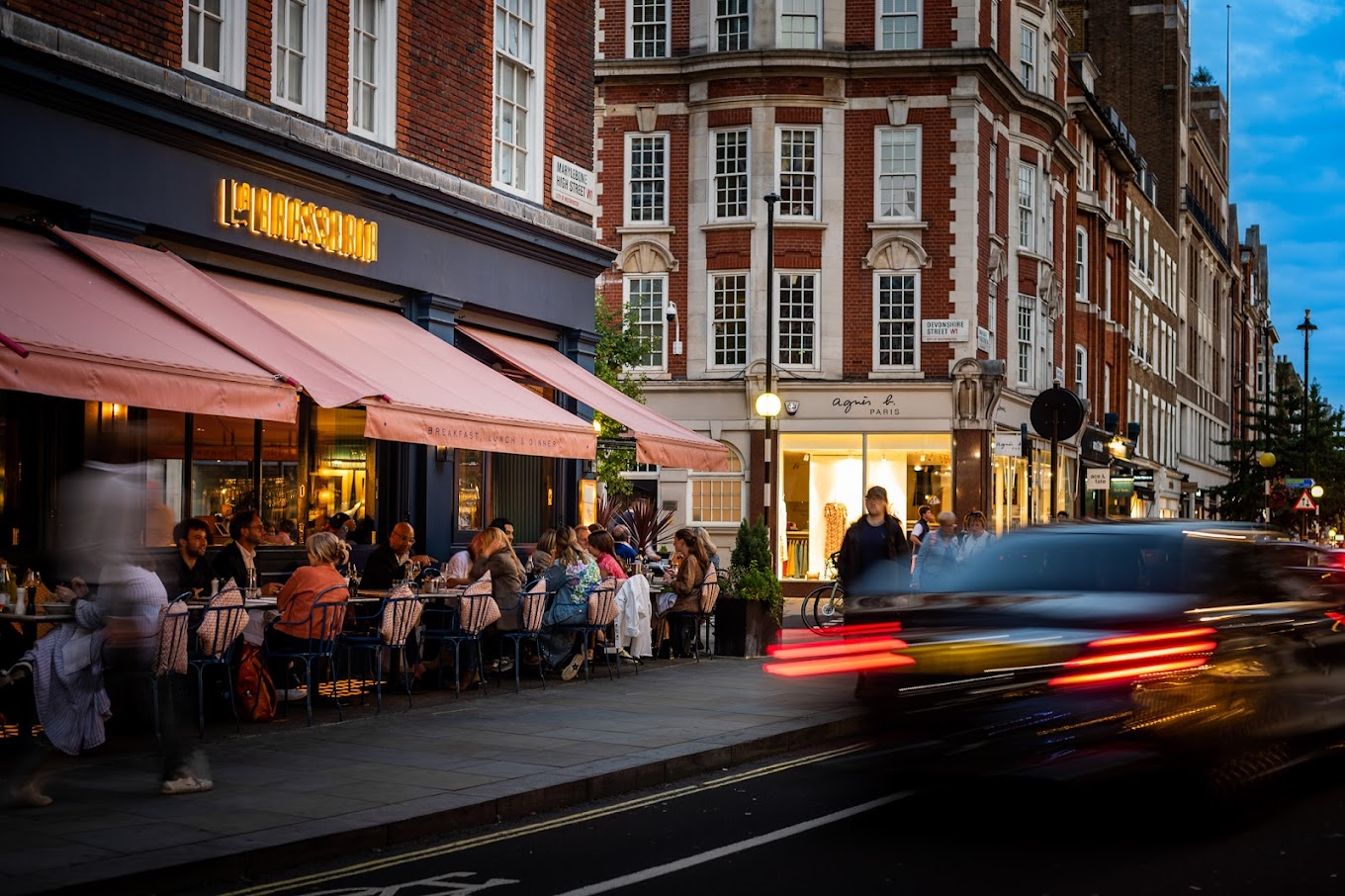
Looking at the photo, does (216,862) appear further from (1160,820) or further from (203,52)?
(203,52)

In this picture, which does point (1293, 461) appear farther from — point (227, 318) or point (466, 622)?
point (227, 318)

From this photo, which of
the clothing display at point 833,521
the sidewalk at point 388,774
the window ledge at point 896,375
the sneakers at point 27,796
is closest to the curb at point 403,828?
the sidewalk at point 388,774

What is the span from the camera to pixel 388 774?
965cm

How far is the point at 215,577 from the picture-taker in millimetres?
12711

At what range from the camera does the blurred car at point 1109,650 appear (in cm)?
750

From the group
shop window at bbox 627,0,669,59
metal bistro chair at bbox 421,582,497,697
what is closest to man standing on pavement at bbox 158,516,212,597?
metal bistro chair at bbox 421,582,497,697

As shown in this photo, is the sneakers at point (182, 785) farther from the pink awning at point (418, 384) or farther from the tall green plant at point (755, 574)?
the tall green plant at point (755, 574)

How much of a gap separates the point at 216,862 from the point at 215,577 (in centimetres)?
584

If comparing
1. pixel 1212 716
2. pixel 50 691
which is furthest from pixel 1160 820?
pixel 50 691

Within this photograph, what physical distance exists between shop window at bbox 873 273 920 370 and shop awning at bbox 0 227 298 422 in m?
25.6

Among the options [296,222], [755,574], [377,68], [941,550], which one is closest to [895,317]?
[941,550]

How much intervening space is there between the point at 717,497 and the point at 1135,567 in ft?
93.3

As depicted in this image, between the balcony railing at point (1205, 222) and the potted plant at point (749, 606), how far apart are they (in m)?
55.4

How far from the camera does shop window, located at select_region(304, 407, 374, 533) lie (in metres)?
16.2
